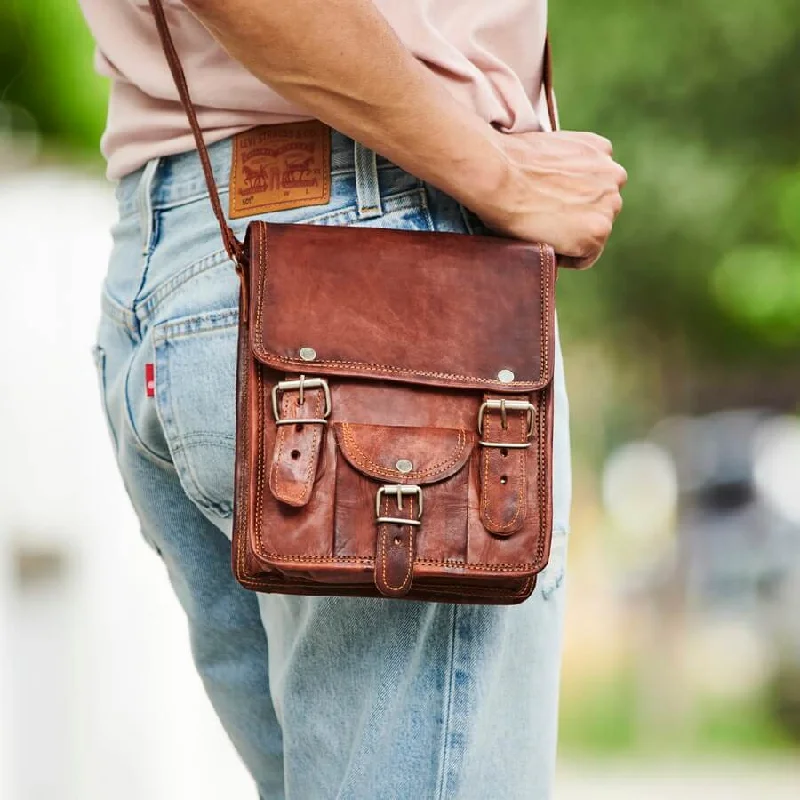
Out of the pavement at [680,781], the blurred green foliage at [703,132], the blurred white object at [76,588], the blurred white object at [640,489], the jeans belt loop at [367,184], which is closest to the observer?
the jeans belt loop at [367,184]

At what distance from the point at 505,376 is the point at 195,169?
0.43 metres

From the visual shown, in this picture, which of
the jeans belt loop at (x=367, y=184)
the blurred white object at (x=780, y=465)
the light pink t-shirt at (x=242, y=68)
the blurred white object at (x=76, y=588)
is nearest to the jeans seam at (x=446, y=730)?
the jeans belt loop at (x=367, y=184)

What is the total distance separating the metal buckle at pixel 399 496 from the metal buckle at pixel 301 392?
93 millimetres

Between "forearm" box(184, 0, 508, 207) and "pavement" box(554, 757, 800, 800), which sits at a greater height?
"forearm" box(184, 0, 508, 207)

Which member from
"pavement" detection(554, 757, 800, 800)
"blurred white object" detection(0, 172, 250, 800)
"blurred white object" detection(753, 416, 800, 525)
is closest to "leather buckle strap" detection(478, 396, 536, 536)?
"blurred white object" detection(0, 172, 250, 800)

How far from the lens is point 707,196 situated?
7.45 metres

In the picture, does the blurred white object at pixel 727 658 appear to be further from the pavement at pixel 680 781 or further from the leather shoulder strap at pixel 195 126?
the leather shoulder strap at pixel 195 126

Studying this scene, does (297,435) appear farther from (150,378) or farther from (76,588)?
(76,588)

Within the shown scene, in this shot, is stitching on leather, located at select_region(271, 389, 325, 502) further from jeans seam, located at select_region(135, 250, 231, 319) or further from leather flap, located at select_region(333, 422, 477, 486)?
jeans seam, located at select_region(135, 250, 231, 319)

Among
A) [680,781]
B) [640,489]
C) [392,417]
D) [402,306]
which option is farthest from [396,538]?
[640,489]

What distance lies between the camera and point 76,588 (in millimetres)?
4125

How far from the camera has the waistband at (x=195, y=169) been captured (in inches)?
50.9

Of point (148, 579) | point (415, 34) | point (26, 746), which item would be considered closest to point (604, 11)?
point (148, 579)

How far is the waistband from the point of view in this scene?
4.24 ft
